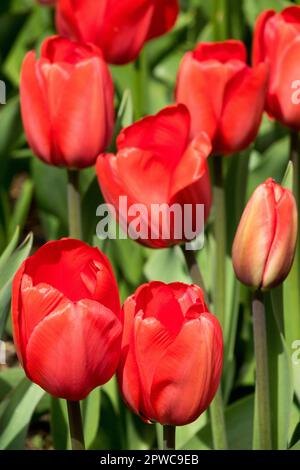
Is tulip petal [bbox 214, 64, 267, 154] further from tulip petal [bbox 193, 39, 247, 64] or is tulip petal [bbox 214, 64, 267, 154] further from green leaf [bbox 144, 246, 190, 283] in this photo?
green leaf [bbox 144, 246, 190, 283]

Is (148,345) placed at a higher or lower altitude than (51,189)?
higher

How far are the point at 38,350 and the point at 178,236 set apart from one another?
0.29 metres

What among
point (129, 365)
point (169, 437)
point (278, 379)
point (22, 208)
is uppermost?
point (129, 365)

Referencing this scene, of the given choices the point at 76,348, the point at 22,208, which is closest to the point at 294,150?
the point at 76,348

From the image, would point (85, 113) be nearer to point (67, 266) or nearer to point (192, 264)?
point (192, 264)

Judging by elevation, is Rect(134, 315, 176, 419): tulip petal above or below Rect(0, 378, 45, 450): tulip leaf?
above

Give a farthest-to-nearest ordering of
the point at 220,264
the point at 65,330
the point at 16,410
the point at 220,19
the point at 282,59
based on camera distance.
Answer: the point at 220,19, the point at 220,264, the point at 282,59, the point at 16,410, the point at 65,330

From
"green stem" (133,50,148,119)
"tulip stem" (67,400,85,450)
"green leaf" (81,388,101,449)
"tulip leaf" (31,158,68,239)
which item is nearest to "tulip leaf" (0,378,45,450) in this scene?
"green leaf" (81,388,101,449)

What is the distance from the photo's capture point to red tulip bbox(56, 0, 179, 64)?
1715 millimetres

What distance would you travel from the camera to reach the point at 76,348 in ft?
3.52

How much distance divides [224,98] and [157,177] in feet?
0.81

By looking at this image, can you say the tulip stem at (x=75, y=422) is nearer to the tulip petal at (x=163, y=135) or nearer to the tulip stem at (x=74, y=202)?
the tulip petal at (x=163, y=135)

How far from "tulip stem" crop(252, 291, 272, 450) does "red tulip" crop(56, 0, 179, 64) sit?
60cm
